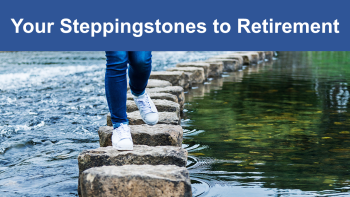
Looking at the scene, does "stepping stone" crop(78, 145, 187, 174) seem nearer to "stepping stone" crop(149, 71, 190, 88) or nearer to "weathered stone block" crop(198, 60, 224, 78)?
"stepping stone" crop(149, 71, 190, 88)

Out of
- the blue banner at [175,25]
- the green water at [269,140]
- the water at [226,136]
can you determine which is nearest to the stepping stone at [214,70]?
the water at [226,136]

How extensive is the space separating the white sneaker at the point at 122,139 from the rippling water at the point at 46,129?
383 mm

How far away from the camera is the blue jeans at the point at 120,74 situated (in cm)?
289

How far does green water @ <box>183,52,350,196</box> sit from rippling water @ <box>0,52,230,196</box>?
89 centimetres

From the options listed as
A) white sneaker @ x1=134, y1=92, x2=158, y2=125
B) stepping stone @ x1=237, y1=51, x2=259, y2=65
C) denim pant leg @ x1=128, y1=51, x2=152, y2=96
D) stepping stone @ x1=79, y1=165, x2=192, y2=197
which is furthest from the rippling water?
stepping stone @ x1=237, y1=51, x2=259, y2=65

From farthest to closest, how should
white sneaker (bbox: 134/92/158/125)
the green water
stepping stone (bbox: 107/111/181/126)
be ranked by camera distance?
1. stepping stone (bbox: 107/111/181/126)
2. white sneaker (bbox: 134/92/158/125)
3. the green water

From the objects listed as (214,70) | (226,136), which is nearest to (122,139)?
(226,136)

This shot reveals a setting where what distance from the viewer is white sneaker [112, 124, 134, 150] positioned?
2947 millimetres

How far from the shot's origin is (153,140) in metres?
3.34

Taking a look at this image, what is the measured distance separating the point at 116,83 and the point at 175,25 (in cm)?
65

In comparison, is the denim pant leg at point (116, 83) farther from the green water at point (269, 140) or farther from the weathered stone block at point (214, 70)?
the weathered stone block at point (214, 70)

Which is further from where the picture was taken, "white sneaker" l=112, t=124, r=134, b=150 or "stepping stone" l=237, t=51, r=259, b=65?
"stepping stone" l=237, t=51, r=259, b=65

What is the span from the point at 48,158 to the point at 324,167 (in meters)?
2.00

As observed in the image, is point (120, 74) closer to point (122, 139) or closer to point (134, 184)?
point (122, 139)
